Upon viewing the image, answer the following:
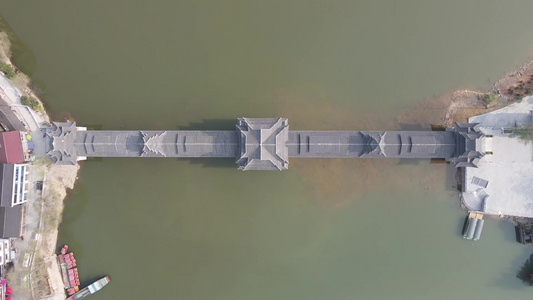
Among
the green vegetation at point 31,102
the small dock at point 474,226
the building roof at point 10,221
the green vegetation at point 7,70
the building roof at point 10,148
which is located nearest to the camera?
the building roof at point 10,148

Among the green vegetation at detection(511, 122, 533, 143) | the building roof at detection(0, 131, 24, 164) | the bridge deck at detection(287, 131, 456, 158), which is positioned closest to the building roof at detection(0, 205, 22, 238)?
the building roof at detection(0, 131, 24, 164)

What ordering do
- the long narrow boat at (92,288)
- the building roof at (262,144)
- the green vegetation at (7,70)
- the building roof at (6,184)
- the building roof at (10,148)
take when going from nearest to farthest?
the building roof at (262,144), the building roof at (6,184), the building roof at (10,148), the green vegetation at (7,70), the long narrow boat at (92,288)

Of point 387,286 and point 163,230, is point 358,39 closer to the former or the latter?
point 387,286

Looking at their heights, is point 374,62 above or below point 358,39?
below

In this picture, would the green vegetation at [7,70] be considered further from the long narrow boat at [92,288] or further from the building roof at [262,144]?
the building roof at [262,144]

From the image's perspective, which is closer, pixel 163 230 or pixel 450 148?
pixel 450 148

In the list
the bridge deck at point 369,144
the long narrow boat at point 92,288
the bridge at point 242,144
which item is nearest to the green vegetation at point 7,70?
the bridge at point 242,144

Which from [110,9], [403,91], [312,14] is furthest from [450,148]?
[110,9]

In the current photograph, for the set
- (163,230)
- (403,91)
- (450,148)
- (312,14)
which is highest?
(312,14)
